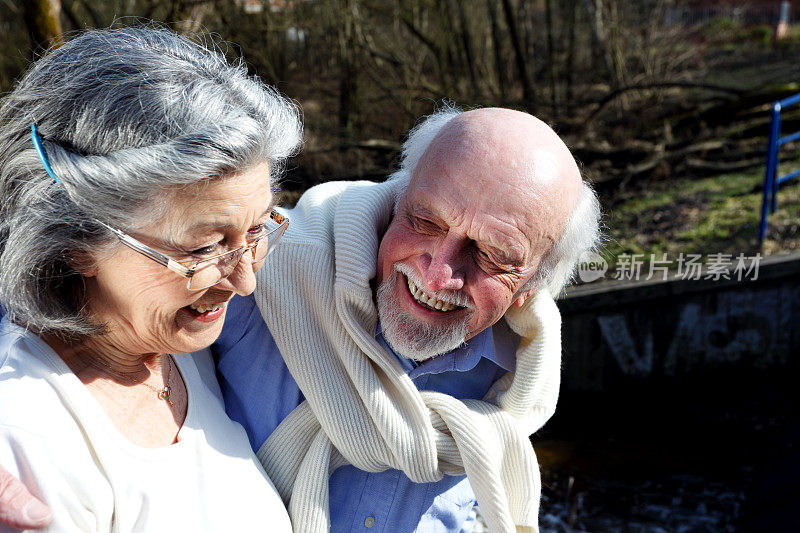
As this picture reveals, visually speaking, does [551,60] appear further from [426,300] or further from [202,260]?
[202,260]

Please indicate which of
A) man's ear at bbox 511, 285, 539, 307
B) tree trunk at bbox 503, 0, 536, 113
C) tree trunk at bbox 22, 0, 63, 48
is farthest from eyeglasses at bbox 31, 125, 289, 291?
tree trunk at bbox 503, 0, 536, 113

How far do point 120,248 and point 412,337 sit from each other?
828mm

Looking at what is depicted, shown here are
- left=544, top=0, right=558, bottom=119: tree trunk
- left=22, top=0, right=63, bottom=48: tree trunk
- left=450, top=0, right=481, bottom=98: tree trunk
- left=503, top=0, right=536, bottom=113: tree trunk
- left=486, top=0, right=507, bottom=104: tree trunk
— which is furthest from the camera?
left=544, top=0, right=558, bottom=119: tree trunk

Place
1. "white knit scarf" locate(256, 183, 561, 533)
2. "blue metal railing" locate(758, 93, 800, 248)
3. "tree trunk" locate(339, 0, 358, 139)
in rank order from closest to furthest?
"white knit scarf" locate(256, 183, 561, 533)
"blue metal railing" locate(758, 93, 800, 248)
"tree trunk" locate(339, 0, 358, 139)

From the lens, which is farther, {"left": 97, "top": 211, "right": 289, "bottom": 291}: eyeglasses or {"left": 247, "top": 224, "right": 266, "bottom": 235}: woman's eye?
{"left": 247, "top": 224, "right": 266, "bottom": 235}: woman's eye

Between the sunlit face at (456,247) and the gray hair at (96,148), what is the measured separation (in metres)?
0.63

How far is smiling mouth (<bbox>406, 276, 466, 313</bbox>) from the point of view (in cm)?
195

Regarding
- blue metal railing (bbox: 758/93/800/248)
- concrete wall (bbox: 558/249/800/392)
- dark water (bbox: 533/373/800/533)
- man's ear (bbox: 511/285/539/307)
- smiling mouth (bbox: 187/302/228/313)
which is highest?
smiling mouth (bbox: 187/302/228/313)

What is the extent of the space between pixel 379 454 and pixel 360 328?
1.10ft

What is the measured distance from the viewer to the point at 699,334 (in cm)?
612

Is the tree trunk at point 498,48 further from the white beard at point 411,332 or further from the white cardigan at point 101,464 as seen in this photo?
the white cardigan at point 101,464

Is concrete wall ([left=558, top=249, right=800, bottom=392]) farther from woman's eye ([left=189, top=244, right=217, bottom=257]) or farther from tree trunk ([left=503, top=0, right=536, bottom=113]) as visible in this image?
woman's eye ([left=189, top=244, right=217, bottom=257])

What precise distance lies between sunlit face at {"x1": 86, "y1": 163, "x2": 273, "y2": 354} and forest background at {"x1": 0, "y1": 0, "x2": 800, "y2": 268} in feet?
18.6

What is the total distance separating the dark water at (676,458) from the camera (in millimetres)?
4914
